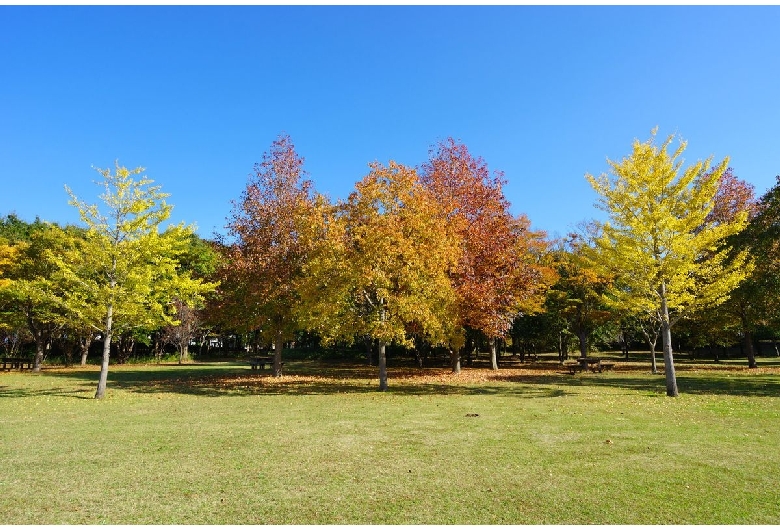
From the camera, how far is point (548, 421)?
11.3m

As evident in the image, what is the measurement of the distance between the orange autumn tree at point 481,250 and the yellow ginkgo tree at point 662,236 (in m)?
7.54

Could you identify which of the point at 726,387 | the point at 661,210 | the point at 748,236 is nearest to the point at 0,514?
the point at 661,210

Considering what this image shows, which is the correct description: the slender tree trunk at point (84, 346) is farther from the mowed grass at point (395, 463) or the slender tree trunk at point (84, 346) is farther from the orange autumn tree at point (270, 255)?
the mowed grass at point (395, 463)

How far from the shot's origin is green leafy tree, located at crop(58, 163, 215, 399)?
57.7 feet

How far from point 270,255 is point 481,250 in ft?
37.9

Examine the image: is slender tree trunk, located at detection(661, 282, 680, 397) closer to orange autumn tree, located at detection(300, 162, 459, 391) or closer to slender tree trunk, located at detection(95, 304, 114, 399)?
orange autumn tree, located at detection(300, 162, 459, 391)

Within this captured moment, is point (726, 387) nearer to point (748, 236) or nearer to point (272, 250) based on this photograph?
point (748, 236)

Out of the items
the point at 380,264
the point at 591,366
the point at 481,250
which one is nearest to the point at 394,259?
the point at 380,264

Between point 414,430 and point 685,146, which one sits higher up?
point 685,146

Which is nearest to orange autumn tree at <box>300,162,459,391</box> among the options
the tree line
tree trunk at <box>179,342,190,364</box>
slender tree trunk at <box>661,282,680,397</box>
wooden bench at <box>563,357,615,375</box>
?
the tree line

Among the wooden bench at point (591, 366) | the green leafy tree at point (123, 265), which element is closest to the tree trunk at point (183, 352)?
the green leafy tree at point (123, 265)

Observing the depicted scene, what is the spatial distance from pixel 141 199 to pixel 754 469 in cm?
1977

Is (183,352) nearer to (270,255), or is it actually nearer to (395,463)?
(270,255)

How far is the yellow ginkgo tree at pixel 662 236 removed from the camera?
55.2ft
